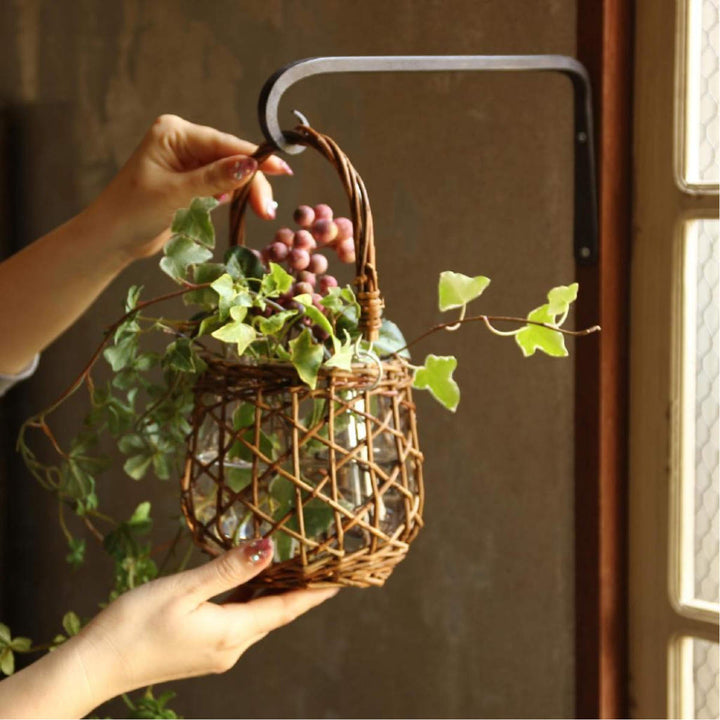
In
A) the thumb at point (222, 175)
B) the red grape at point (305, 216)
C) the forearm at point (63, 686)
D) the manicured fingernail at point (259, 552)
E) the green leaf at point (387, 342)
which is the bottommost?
the forearm at point (63, 686)

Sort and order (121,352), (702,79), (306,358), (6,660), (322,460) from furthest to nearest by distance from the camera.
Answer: (6,660), (702,79), (121,352), (322,460), (306,358)

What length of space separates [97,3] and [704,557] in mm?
1324

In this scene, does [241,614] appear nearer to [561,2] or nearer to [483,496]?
[483,496]

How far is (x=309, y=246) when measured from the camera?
102 centimetres

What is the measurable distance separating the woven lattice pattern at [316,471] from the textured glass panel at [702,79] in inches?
19.5

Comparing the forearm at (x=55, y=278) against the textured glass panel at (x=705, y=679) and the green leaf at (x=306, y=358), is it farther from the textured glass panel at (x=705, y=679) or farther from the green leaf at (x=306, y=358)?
the textured glass panel at (x=705, y=679)

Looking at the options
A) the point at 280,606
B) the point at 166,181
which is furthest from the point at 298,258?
the point at 280,606

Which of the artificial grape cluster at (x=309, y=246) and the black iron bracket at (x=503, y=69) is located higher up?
the black iron bracket at (x=503, y=69)

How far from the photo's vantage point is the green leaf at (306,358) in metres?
0.87

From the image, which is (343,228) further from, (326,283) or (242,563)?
(242,563)

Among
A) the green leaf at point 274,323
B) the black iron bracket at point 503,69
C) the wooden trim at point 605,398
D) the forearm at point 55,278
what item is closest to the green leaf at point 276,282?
the green leaf at point 274,323

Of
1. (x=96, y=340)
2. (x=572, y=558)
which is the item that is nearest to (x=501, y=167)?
(x=572, y=558)

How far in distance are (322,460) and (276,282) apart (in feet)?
0.58

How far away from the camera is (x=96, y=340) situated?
1837 mm
